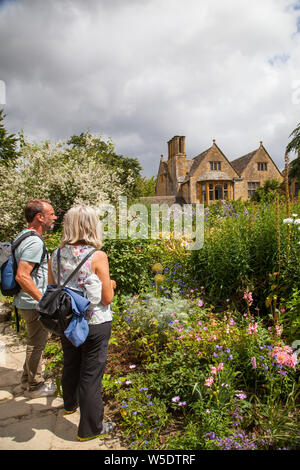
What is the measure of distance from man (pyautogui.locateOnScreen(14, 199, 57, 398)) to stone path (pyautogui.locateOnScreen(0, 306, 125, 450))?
0.16 metres

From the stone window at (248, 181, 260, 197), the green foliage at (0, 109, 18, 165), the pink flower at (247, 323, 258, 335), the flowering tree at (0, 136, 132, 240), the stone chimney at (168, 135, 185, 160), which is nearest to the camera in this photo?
the pink flower at (247, 323, 258, 335)

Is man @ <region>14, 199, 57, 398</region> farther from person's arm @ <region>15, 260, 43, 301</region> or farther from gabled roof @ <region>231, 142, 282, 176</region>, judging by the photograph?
gabled roof @ <region>231, 142, 282, 176</region>

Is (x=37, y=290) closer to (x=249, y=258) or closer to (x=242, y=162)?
(x=249, y=258)

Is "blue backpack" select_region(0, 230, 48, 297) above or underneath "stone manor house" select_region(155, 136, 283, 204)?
underneath

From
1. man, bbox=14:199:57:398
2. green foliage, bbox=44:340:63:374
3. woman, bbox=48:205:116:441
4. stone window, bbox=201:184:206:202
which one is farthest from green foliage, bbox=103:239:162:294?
stone window, bbox=201:184:206:202

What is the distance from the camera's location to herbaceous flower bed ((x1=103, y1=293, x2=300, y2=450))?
2.14 m

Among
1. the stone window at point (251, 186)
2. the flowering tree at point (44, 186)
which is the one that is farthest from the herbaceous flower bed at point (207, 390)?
the stone window at point (251, 186)

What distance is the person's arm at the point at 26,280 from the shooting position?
2715 mm

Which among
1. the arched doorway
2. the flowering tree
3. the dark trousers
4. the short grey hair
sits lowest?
the dark trousers

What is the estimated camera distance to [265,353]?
2.67 meters

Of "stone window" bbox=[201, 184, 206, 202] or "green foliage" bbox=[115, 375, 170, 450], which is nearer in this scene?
"green foliage" bbox=[115, 375, 170, 450]

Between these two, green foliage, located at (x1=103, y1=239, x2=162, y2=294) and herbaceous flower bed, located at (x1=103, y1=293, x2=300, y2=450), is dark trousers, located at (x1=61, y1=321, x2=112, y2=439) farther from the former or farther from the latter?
green foliage, located at (x1=103, y1=239, x2=162, y2=294)

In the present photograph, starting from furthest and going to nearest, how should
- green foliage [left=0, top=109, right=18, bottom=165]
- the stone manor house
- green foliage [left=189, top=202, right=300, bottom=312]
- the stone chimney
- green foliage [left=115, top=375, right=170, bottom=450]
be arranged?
the stone chimney, the stone manor house, green foliage [left=0, top=109, right=18, bottom=165], green foliage [left=189, top=202, right=300, bottom=312], green foliage [left=115, top=375, right=170, bottom=450]

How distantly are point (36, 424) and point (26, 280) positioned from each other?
47.7 inches
